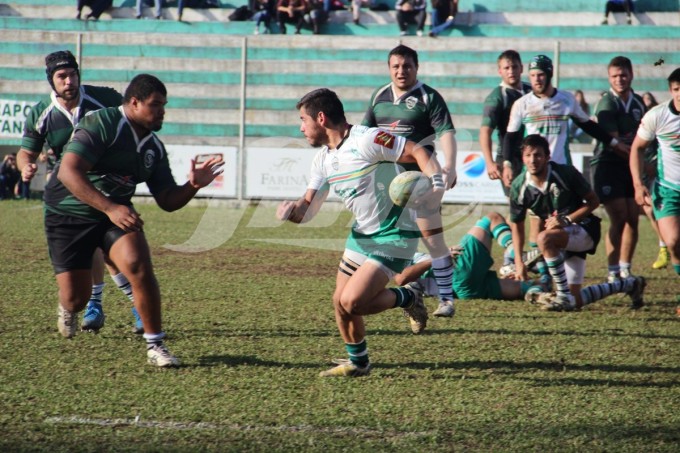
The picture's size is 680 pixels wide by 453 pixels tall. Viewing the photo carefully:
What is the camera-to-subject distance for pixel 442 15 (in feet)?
86.8

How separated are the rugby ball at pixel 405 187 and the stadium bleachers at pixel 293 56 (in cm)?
1748

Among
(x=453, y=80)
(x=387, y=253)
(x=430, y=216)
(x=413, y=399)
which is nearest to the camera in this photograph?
(x=413, y=399)

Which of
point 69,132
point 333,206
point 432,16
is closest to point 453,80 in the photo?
point 432,16

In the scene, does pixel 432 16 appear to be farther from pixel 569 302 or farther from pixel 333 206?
pixel 569 302

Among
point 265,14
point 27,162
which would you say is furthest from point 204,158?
point 27,162

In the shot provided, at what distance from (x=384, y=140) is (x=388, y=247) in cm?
69

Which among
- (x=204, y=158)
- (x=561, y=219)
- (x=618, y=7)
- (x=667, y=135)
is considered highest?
(x=618, y=7)

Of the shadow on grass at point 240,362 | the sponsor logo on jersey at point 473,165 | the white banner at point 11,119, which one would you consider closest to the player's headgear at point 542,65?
the shadow on grass at point 240,362

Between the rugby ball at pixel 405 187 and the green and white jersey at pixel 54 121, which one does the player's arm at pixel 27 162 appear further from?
the rugby ball at pixel 405 187

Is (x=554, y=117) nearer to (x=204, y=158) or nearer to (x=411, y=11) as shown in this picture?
(x=204, y=158)

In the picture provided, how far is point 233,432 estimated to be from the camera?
490 cm

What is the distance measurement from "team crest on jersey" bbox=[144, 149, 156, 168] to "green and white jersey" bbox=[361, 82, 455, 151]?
102 inches

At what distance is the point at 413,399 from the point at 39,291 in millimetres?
5221

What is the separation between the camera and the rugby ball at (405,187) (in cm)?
622
